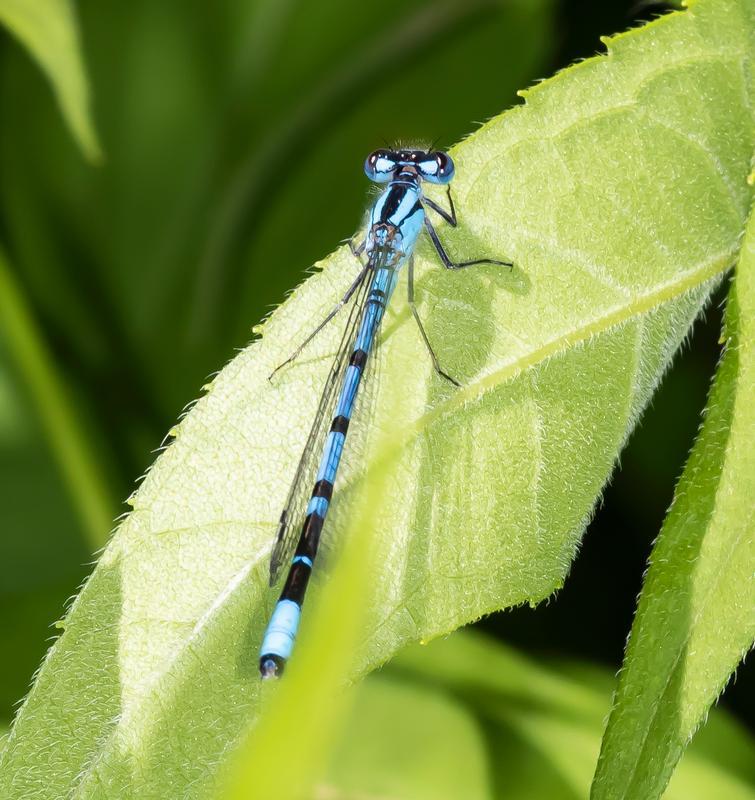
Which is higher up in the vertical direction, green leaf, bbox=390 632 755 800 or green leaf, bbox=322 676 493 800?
green leaf, bbox=390 632 755 800

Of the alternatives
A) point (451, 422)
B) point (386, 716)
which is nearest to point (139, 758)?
point (451, 422)

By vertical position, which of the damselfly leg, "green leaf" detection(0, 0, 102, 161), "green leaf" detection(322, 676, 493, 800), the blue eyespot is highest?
the blue eyespot

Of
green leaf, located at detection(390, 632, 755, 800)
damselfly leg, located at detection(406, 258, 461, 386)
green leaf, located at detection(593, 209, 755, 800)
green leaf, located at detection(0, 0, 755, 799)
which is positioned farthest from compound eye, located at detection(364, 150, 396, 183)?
green leaf, located at detection(390, 632, 755, 800)

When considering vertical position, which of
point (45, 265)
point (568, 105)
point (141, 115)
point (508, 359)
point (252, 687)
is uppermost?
point (141, 115)

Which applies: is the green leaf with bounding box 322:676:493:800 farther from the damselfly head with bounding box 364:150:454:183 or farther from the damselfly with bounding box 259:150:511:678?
the damselfly head with bounding box 364:150:454:183

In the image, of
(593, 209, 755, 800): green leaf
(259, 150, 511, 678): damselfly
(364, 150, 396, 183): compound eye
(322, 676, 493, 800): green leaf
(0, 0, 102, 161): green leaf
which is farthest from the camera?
(364, 150, 396, 183): compound eye

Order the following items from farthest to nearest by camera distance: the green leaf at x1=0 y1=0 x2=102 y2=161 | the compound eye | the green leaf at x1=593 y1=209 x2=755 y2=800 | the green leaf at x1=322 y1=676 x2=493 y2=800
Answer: the compound eye → the green leaf at x1=322 y1=676 x2=493 y2=800 → the green leaf at x1=0 y1=0 x2=102 y2=161 → the green leaf at x1=593 y1=209 x2=755 y2=800

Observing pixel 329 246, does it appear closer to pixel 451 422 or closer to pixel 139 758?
pixel 451 422

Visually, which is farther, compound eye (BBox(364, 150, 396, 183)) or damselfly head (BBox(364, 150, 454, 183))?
compound eye (BBox(364, 150, 396, 183))
